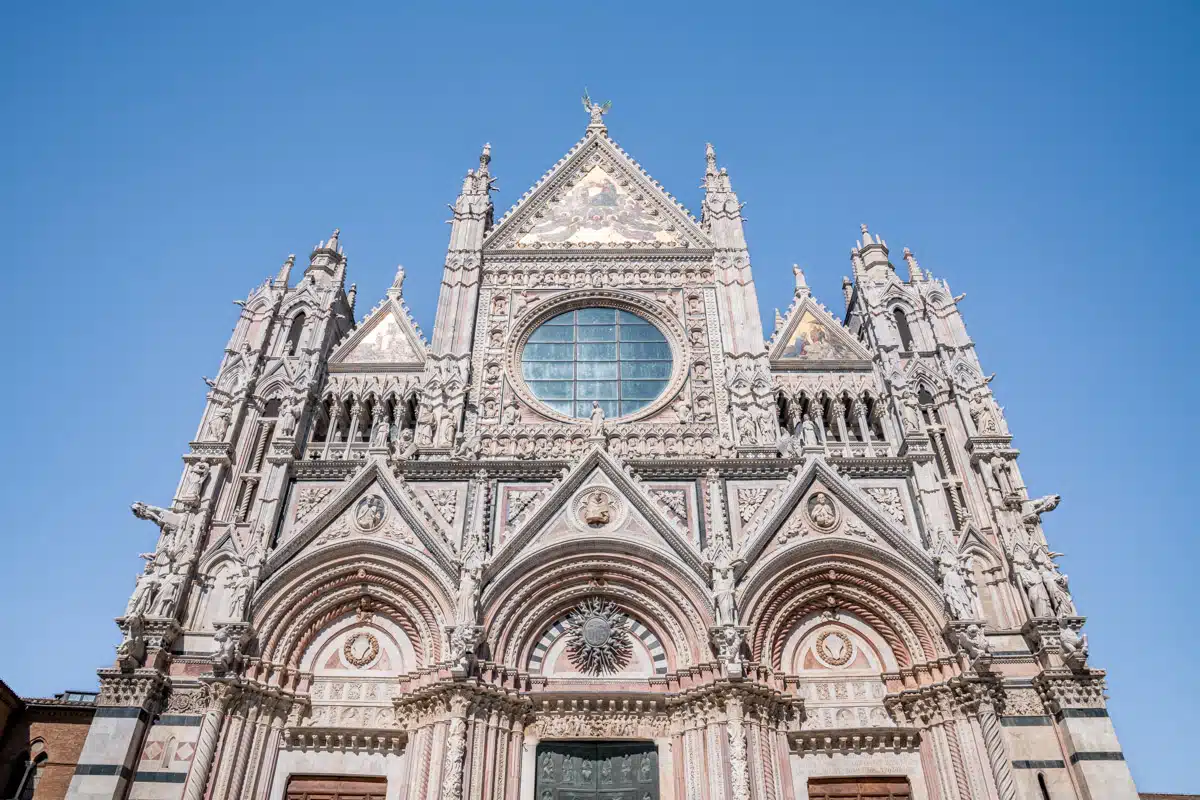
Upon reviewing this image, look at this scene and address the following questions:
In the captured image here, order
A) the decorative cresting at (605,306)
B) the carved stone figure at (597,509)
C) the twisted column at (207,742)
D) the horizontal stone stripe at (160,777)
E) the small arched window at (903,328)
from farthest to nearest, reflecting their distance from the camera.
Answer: the small arched window at (903,328) < the decorative cresting at (605,306) < the carved stone figure at (597,509) < the horizontal stone stripe at (160,777) < the twisted column at (207,742)

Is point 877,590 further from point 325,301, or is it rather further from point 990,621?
point 325,301

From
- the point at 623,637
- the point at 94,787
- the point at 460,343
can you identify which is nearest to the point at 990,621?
the point at 623,637

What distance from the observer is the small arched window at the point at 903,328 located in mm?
18522

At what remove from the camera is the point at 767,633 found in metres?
13.8

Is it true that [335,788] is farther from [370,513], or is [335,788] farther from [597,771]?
[370,513]

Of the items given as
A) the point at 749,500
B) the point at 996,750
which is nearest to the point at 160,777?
the point at 749,500

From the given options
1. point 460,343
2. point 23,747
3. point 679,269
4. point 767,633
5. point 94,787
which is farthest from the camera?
point 679,269

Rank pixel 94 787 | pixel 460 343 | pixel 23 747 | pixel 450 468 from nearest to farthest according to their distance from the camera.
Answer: pixel 94 787
pixel 450 468
pixel 23 747
pixel 460 343

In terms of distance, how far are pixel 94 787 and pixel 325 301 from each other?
10513 millimetres

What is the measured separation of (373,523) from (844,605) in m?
8.18

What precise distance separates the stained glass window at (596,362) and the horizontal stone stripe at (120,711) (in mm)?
8983

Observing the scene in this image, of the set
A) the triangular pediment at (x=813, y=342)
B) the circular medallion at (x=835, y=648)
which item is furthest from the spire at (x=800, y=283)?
the circular medallion at (x=835, y=648)

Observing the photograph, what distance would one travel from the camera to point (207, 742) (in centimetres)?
1214

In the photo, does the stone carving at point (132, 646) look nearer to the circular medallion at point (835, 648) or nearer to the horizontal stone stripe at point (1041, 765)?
the circular medallion at point (835, 648)
